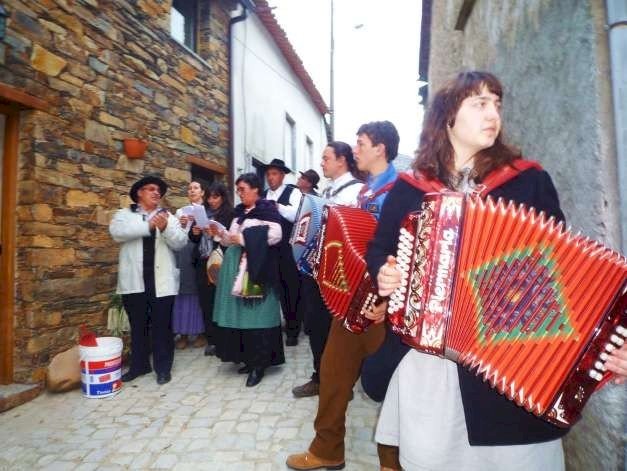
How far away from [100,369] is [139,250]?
3.37ft

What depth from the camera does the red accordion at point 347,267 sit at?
5.49 ft

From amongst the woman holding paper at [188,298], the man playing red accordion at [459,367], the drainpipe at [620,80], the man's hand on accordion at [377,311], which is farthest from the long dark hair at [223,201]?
the drainpipe at [620,80]

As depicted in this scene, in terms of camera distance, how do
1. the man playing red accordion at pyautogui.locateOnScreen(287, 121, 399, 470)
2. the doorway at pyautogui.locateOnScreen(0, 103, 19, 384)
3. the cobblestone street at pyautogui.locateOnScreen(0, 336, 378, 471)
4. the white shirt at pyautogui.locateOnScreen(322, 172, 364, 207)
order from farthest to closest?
the doorway at pyautogui.locateOnScreen(0, 103, 19, 384) → the white shirt at pyautogui.locateOnScreen(322, 172, 364, 207) → the cobblestone street at pyautogui.locateOnScreen(0, 336, 378, 471) → the man playing red accordion at pyautogui.locateOnScreen(287, 121, 399, 470)

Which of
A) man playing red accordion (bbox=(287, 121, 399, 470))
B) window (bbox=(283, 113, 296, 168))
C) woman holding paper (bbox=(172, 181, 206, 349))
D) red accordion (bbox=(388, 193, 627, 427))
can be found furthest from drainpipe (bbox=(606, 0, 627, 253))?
window (bbox=(283, 113, 296, 168))

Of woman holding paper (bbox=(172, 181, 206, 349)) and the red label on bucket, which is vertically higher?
woman holding paper (bbox=(172, 181, 206, 349))

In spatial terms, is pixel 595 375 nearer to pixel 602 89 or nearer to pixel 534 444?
pixel 534 444

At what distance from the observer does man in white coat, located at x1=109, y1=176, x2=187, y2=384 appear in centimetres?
364

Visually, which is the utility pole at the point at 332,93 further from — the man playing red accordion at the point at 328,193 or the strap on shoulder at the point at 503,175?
the strap on shoulder at the point at 503,175

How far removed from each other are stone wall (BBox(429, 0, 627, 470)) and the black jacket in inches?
20.6

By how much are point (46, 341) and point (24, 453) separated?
4.04ft

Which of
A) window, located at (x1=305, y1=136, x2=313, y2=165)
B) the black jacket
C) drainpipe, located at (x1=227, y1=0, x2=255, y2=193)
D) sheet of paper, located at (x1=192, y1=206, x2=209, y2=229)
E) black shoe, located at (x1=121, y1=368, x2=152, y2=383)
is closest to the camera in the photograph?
the black jacket

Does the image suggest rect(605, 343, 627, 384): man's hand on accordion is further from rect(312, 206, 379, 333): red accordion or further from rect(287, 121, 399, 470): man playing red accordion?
rect(287, 121, 399, 470): man playing red accordion

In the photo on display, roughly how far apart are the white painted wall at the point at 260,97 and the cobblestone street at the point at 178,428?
14.6 feet

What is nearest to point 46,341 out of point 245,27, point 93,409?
point 93,409
